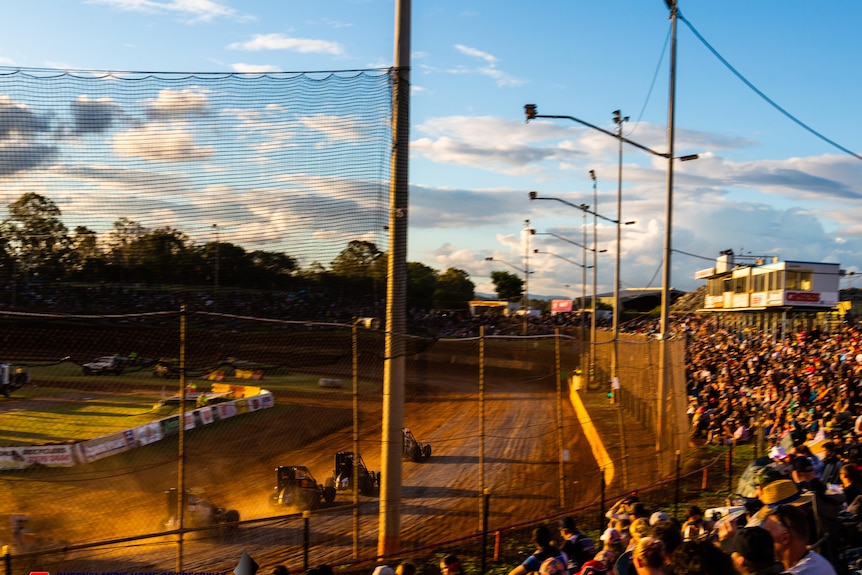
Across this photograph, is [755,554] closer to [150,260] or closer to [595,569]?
[595,569]

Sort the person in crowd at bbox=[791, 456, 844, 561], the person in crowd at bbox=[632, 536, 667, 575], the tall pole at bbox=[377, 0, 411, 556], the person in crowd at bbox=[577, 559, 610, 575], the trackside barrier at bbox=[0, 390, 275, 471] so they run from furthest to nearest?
the trackside barrier at bbox=[0, 390, 275, 471] → the tall pole at bbox=[377, 0, 411, 556] → the person in crowd at bbox=[577, 559, 610, 575] → the person in crowd at bbox=[791, 456, 844, 561] → the person in crowd at bbox=[632, 536, 667, 575]

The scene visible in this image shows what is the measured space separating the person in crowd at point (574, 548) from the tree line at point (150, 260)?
11.5 ft

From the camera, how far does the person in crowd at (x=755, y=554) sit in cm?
395

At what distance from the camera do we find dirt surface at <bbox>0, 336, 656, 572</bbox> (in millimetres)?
9828

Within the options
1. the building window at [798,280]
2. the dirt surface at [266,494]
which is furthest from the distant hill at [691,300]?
the dirt surface at [266,494]

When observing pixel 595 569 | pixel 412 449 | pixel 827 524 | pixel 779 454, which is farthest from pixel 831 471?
pixel 412 449

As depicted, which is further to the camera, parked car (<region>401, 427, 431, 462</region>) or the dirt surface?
parked car (<region>401, 427, 431, 462</region>)

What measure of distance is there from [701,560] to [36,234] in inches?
303

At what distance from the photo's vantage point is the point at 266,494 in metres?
12.4

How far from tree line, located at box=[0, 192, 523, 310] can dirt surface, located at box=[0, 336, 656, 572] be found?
7.26 feet

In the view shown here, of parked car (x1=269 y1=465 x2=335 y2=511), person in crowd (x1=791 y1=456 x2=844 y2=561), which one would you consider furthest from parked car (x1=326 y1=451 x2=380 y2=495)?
person in crowd (x1=791 y1=456 x2=844 y2=561)

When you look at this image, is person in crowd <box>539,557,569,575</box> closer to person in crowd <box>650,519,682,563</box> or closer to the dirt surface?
person in crowd <box>650,519,682,563</box>

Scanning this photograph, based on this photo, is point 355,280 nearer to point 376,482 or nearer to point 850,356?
point 376,482

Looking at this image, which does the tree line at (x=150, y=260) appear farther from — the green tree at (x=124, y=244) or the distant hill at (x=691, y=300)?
the distant hill at (x=691, y=300)
